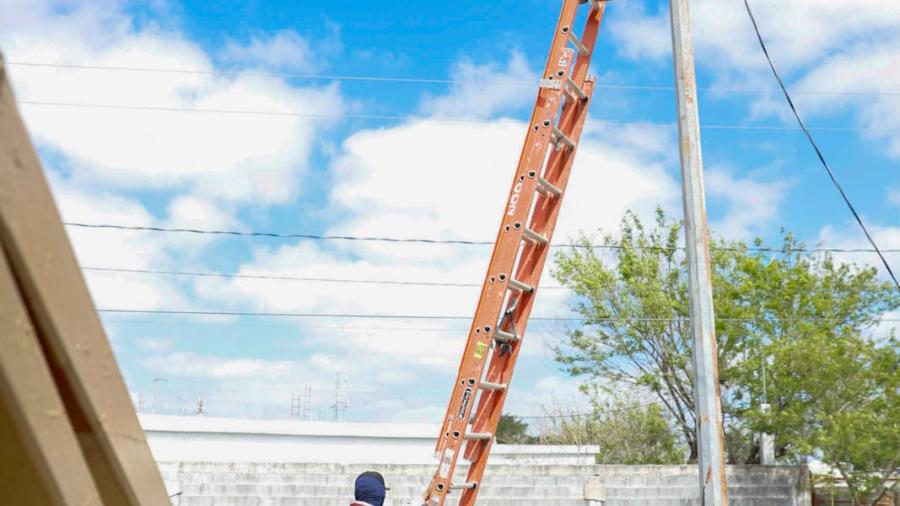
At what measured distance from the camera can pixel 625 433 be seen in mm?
32188

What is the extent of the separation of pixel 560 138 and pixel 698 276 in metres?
1.91

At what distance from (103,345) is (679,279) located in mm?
→ 26131

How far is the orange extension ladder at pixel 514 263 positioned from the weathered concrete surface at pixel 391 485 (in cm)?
950

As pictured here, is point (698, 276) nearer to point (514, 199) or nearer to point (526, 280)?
point (526, 280)

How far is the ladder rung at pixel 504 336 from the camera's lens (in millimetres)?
6145

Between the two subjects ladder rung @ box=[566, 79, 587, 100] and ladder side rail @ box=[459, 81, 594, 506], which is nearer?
ladder side rail @ box=[459, 81, 594, 506]

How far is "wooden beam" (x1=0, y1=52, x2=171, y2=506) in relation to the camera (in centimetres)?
115

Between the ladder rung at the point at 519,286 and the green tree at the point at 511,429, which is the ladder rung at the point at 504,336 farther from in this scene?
the green tree at the point at 511,429

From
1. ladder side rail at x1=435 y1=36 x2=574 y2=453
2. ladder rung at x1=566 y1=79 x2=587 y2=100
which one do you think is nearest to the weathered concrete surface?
ladder side rail at x1=435 y1=36 x2=574 y2=453

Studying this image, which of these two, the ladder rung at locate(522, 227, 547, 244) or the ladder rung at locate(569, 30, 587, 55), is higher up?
the ladder rung at locate(569, 30, 587, 55)

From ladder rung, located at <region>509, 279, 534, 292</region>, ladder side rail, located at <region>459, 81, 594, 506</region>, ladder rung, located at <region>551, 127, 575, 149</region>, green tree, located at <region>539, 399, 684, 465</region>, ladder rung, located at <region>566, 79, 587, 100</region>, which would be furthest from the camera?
green tree, located at <region>539, 399, 684, 465</region>

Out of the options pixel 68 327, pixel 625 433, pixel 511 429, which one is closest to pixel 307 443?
pixel 625 433

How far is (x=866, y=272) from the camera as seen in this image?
76.1 feet

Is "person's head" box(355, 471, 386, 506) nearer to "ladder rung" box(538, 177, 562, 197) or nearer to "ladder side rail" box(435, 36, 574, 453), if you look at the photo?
"ladder side rail" box(435, 36, 574, 453)
